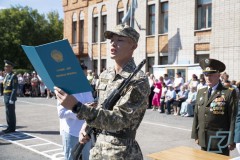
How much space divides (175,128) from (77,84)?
341 inches

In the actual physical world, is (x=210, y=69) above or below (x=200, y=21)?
below

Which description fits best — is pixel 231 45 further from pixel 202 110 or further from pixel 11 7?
pixel 11 7

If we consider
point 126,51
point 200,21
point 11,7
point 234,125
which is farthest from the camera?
point 11,7

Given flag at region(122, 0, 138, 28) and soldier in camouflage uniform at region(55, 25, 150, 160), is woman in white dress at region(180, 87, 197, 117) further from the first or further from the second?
soldier in camouflage uniform at region(55, 25, 150, 160)

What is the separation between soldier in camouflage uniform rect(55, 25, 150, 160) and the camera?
243 cm

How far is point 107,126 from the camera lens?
245 cm

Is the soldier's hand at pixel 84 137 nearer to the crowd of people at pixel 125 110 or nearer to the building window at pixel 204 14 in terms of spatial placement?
the crowd of people at pixel 125 110

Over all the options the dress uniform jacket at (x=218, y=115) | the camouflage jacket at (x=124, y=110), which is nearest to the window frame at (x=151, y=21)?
the dress uniform jacket at (x=218, y=115)

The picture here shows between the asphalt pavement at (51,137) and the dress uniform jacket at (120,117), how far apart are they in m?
4.39

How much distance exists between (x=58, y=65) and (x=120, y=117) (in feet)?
1.91

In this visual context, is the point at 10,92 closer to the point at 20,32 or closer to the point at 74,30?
the point at 74,30

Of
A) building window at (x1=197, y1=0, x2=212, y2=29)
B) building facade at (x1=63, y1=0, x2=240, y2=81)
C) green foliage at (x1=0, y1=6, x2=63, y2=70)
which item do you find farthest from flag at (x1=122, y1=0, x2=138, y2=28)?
green foliage at (x1=0, y1=6, x2=63, y2=70)

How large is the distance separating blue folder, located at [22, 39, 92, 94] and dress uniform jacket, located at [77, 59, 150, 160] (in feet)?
0.70

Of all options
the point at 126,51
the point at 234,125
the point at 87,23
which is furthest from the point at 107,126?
the point at 87,23
